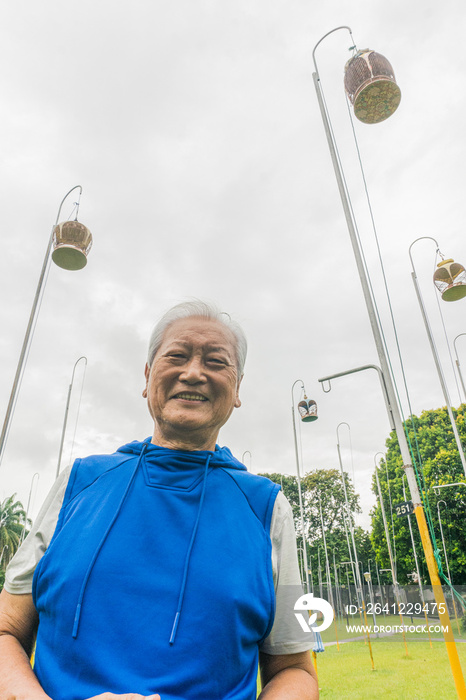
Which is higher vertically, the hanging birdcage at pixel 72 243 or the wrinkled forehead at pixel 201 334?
the hanging birdcage at pixel 72 243

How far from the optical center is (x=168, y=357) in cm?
182

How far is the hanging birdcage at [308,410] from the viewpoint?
10195mm

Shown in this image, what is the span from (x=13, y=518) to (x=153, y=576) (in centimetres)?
6130

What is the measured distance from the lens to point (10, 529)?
49.5 m

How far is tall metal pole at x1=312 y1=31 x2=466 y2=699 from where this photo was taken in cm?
474

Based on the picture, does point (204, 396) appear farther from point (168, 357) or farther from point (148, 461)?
point (148, 461)

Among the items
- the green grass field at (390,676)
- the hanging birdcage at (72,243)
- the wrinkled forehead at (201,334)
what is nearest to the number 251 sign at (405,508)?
the wrinkled forehead at (201,334)

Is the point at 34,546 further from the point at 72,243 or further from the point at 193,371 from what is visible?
the point at 72,243

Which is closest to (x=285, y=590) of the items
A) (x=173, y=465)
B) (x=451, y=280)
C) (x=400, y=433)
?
(x=173, y=465)

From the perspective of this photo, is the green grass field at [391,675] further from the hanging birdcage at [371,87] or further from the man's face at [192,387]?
the hanging birdcage at [371,87]

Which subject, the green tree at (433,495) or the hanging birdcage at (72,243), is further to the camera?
the green tree at (433,495)

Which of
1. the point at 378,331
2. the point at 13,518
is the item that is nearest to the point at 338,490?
the point at 13,518

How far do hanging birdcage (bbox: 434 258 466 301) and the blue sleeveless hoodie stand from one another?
8.43 metres

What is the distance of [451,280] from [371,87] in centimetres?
477
